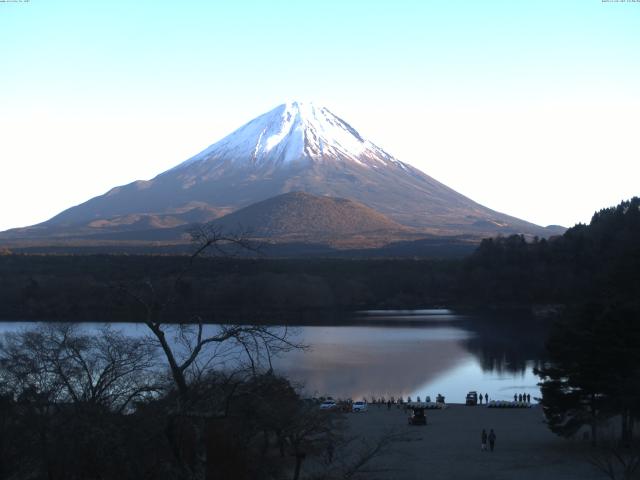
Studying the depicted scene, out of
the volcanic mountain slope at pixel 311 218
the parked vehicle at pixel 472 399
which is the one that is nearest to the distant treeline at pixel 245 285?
the parked vehicle at pixel 472 399

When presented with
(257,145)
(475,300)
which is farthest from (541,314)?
(257,145)

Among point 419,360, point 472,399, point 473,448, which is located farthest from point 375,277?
point 473,448

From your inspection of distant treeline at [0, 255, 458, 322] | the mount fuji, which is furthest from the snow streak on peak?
distant treeline at [0, 255, 458, 322]

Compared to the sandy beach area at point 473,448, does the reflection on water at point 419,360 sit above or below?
below

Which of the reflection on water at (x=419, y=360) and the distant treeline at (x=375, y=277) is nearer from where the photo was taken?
the reflection on water at (x=419, y=360)

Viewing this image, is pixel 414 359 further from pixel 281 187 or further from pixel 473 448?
pixel 281 187

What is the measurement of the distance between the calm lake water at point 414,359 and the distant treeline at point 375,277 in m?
5.55

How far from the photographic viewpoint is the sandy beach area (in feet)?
35.8

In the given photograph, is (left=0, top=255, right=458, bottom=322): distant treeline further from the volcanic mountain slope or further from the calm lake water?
the volcanic mountain slope

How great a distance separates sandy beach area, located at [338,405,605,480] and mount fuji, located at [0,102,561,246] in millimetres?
78074

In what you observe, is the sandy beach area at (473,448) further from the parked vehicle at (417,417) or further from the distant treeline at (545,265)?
the distant treeline at (545,265)

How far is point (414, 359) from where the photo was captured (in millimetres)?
25859

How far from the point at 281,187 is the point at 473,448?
102 metres

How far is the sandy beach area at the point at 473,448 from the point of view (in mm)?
10906
